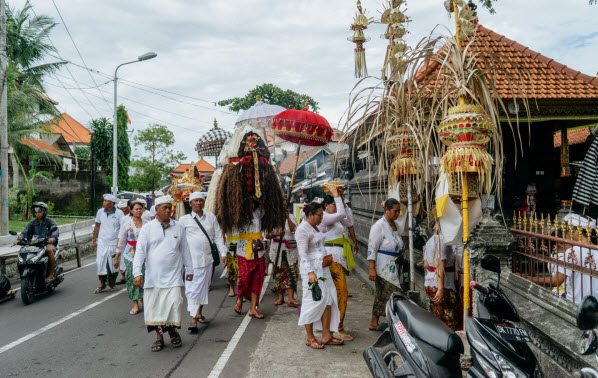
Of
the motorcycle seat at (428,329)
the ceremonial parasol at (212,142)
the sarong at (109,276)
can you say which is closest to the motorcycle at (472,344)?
the motorcycle seat at (428,329)

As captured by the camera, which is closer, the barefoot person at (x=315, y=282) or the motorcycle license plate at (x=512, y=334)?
the motorcycle license plate at (x=512, y=334)

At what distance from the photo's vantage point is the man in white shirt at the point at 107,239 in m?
8.31

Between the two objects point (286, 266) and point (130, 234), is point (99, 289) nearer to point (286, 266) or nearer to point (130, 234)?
point (130, 234)

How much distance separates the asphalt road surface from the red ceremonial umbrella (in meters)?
2.63

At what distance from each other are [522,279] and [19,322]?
6.59 metres

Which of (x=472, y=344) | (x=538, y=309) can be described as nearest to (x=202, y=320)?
(x=472, y=344)

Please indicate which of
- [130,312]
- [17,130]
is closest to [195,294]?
[130,312]

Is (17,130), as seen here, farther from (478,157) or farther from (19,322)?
(478,157)

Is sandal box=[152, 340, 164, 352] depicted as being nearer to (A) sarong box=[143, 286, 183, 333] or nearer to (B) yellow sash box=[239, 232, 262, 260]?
(A) sarong box=[143, 286, 183, 333]

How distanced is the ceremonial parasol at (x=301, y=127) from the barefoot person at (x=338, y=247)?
1.35 m

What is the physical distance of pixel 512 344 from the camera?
2.91 meters

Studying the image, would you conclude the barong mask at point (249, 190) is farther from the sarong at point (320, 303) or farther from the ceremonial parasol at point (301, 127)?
the sarong at point (320, 303)

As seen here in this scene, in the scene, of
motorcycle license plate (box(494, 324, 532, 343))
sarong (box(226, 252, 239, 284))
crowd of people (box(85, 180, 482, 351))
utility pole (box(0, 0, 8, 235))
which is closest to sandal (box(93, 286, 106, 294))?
crowd of people (box(85, 180, 482, 351))

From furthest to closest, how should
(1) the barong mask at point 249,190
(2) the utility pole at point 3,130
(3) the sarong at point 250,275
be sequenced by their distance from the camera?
(2) the utility pole at point 3,130
(1) the barong mask at point 249,190
(3) the sarong at point 250,275
